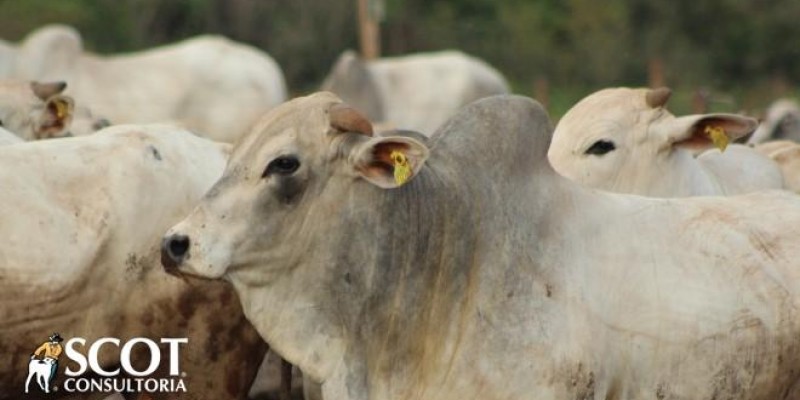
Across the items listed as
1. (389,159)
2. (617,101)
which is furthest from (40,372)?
(617,101)

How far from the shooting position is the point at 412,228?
21.4 feet

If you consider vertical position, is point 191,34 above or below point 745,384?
above

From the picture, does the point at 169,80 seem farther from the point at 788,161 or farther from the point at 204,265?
the point at 204,265

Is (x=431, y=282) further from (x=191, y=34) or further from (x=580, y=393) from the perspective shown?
(x=191, y=34)

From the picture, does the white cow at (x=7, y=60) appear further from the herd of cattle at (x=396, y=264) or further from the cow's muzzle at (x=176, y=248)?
the cow's muzzle at (x=176, y=248)

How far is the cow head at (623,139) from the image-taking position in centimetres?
844

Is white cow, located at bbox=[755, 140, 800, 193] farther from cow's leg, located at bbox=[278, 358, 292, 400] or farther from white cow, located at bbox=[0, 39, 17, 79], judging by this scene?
white cow, located at bbox=[0, 39, 17, 79]

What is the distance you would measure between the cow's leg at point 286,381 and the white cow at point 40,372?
86cm

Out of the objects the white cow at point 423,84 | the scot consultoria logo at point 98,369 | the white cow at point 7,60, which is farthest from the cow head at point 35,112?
the white cow at point 423,84

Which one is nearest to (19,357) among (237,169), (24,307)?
(24,307)

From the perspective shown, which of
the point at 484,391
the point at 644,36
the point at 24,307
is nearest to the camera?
the point at 484,391

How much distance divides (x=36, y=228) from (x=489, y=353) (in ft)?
6.12

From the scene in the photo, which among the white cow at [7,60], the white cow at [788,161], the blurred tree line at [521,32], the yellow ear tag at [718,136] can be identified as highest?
the blurred tree line at [521,32]

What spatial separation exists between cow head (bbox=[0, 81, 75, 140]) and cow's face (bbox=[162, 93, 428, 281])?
379 centimetres
